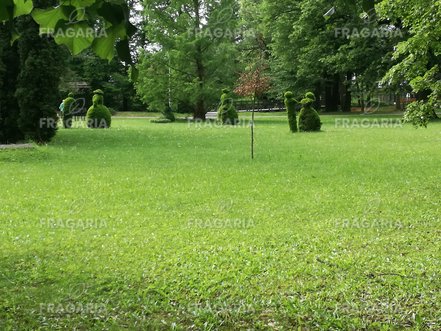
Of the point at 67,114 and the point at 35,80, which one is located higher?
the point at 35,80

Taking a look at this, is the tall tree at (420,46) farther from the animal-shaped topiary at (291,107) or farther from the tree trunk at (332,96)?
the tree trunk at (332,96)

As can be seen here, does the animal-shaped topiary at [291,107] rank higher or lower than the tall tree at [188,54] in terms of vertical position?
lower

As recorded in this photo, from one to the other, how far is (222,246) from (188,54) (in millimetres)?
27891

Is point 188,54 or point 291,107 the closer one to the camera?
point 291,107

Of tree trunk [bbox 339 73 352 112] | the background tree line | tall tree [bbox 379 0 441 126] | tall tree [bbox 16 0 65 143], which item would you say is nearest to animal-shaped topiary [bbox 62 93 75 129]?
the background tree line

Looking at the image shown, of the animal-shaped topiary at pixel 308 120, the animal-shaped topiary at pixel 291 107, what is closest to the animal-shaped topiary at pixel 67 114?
the animal-shaped topiary at pixel 291 107

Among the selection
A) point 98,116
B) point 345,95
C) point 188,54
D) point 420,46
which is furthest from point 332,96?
point 420,46

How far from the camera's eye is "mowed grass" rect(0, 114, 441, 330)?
3982 millimetres

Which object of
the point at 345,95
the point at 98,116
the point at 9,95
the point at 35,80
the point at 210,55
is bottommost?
the point at 98,116

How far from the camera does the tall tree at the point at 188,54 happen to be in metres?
32.1

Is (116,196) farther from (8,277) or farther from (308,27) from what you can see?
(308,27)

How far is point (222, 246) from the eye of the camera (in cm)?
574

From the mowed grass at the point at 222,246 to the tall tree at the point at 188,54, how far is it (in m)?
21.4

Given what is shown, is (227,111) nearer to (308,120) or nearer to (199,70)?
(308,120)
